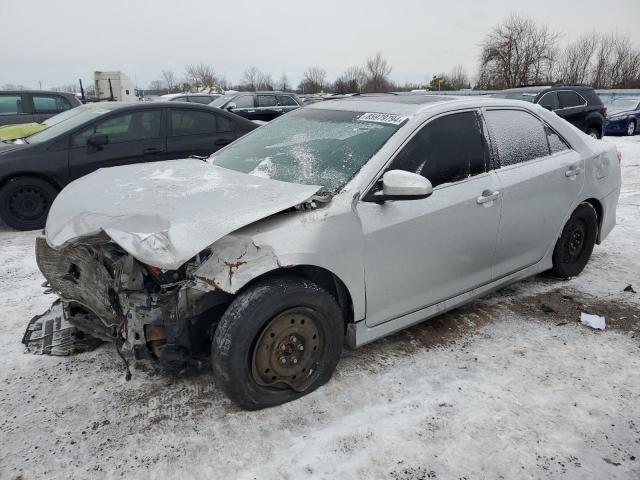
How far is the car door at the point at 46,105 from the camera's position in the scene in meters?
10.5

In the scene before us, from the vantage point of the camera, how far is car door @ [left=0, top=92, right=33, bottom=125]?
10.3m

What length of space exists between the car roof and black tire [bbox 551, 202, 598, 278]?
1.09m

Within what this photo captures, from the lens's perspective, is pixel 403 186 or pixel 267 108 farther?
pixel 267 108

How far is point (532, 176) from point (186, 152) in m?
4.76

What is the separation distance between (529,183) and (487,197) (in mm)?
533

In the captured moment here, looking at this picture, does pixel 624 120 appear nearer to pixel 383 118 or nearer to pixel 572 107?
pixel 572 107

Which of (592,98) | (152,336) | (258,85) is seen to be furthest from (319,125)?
(258,85)

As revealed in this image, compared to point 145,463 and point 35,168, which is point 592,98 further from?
point 145,463

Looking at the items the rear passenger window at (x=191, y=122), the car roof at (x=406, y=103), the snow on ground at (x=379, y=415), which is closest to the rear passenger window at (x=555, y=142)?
the car roof at (x=406, y=103)

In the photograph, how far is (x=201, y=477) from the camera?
85.7 inches

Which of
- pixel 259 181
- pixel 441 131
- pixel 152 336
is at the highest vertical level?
Result: pixel 441 131

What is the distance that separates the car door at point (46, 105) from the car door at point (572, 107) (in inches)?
483

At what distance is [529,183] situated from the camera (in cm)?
354

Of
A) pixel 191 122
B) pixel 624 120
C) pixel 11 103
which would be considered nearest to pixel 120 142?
pixel 191 122
